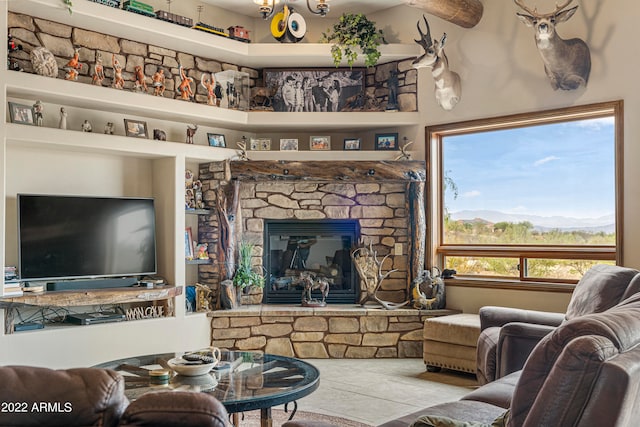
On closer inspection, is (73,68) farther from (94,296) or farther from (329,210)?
(329,210)

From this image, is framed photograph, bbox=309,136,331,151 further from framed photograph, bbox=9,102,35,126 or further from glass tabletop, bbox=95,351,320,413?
glass tabletop, bbox=95,351,320,413

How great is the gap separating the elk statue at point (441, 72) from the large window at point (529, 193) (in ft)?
0.93

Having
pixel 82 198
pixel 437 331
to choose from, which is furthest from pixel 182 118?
pixel 437 331

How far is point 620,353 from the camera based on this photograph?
154 cm

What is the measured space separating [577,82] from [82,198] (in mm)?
4442

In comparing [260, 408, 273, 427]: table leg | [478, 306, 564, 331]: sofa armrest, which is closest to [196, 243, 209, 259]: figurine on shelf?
[478, 306, 564, 331]: sofa armrest

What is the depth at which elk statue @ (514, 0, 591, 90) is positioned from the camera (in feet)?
16.3

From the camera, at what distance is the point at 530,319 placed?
4098 mm

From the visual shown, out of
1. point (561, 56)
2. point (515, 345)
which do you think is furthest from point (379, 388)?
point (561, 56)

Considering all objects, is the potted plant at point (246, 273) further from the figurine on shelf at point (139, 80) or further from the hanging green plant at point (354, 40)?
the hanging green plant at point (354, 40)

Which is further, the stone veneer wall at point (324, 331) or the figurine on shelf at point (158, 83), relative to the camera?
the stone veneer wall at point (324, 331)

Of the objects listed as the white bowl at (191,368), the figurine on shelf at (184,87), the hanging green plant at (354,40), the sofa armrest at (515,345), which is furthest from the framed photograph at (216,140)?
the sofa armrest at (515,345)

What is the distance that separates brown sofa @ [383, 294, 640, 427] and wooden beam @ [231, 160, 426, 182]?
4.59 metres

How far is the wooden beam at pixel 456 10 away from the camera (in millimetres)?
5367
